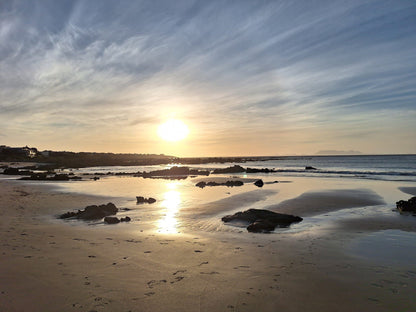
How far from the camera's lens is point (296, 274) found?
23.0 feet

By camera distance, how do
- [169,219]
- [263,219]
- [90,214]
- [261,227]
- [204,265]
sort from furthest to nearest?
1. [90,214]
2. [169,219]
3. [263,219]
4. [261,227]
5. [204,265]

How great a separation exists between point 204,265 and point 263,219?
589cm

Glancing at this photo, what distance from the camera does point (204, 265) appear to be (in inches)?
300

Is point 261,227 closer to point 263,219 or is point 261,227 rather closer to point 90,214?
point 263,219

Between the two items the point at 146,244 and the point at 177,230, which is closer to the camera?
the point at 146,244

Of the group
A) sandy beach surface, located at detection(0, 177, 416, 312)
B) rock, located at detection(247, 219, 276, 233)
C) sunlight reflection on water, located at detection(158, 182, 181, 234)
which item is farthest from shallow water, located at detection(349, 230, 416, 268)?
sunlight reflection on water, located at detection(158, 182, 181, 234)

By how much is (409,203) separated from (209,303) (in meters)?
14.9

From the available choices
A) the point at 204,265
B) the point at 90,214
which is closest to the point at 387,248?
the point at 204,265

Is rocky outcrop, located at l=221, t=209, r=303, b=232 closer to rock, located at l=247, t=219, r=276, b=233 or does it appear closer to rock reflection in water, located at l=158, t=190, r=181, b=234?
rock, located at l=247, t=219, r=276, b=233

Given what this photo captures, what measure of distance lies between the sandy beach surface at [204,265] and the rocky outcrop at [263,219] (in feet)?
1.64

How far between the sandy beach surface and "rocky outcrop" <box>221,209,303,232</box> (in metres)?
0.50

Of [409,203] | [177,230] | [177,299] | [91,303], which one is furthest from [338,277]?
[409,203]

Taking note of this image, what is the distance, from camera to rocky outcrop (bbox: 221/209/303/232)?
1188 centimetres

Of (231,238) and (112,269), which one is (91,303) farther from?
(231,238)
